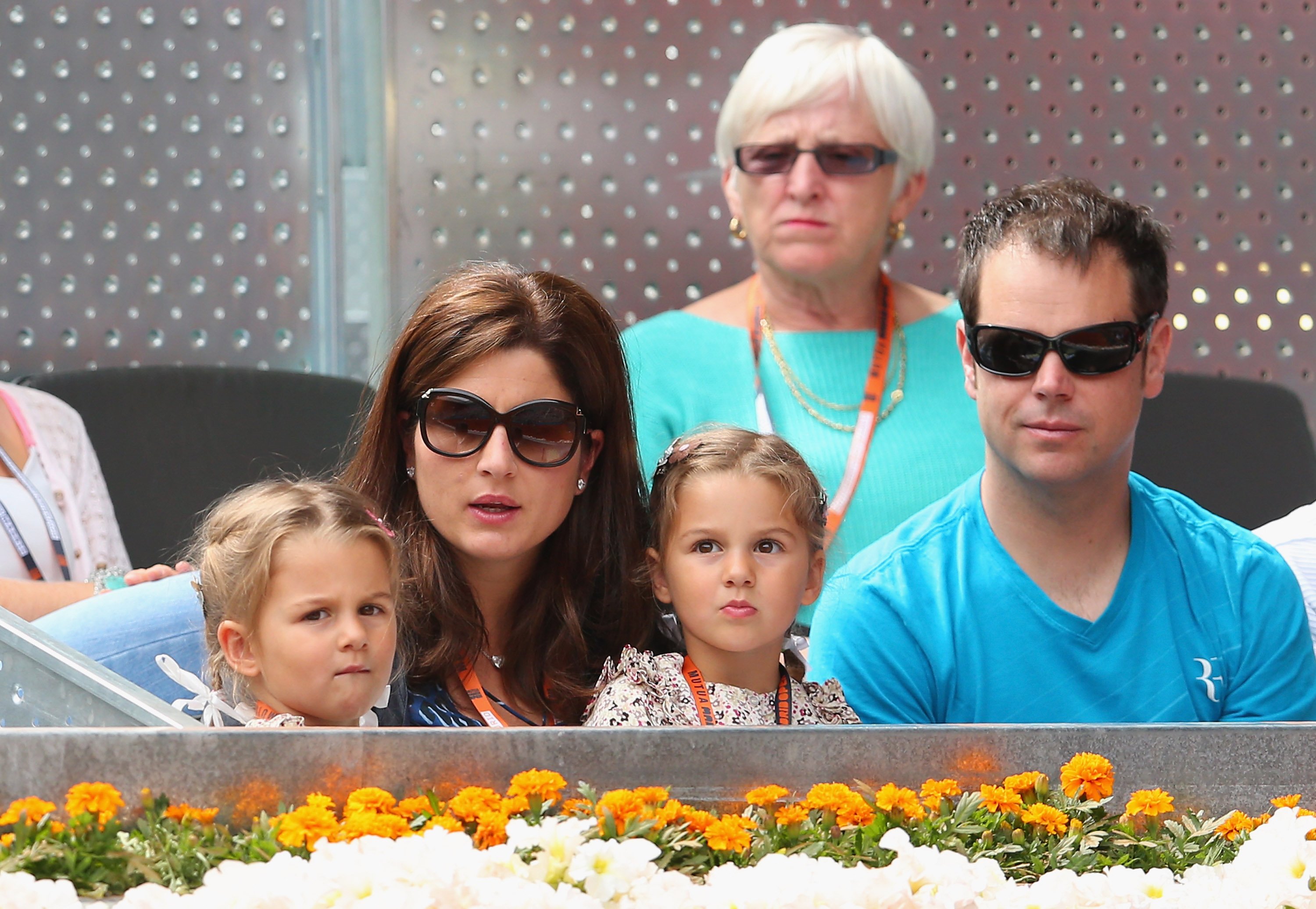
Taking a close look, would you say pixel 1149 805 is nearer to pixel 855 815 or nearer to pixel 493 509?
pixel 855 815

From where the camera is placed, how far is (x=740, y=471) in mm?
1609

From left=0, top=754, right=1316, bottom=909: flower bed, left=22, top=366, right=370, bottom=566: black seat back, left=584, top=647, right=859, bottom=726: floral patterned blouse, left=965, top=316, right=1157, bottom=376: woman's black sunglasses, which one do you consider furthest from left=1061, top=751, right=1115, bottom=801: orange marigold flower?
left=22, top=366, right=370, bottom=566: black seat back

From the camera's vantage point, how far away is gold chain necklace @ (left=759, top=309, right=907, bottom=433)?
2496 mm

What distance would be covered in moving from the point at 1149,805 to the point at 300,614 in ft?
2.85

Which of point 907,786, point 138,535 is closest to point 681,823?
point 907,786

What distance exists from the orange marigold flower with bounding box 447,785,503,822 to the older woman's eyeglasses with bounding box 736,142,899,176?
1.69 m

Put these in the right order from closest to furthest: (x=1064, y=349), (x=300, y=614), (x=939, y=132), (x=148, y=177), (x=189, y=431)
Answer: (x=300, y=614), (x=1064, y=349), (x=189, y=431), (x=148, y=177), (x=939, y=132)

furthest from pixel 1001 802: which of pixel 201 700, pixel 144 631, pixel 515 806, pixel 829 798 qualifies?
pixel 144 631

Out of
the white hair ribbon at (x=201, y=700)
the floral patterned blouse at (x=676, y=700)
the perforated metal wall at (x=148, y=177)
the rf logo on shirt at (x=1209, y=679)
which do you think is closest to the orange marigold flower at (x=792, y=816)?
the floral patterned blouse at (x=676, y=700)

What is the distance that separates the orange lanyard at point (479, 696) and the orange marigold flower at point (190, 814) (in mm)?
594

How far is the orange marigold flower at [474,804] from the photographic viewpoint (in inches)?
39.6

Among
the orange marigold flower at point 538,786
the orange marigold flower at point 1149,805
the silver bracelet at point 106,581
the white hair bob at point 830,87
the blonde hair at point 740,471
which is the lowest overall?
the silver bracelet at point 106,581

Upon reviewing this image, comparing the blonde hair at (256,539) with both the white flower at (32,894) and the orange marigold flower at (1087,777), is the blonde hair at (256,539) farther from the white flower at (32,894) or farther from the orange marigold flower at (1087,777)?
the orange marigold flower at (1087,777)

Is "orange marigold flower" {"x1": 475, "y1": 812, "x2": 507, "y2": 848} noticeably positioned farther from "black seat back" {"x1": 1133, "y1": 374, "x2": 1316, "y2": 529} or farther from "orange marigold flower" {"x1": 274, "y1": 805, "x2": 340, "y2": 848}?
"black seat back" {"x1": 1133, "y1": 374, "x2": 1316, "y2": 529}
